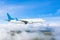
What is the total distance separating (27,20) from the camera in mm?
9617

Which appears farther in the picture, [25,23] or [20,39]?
[20,39]

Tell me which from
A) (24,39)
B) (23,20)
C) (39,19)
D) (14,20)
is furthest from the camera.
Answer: (24,39)

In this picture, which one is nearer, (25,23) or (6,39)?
(25,23)

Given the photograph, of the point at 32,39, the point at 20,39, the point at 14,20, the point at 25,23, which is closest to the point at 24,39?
the point at 20,39

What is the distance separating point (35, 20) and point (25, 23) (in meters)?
0.70

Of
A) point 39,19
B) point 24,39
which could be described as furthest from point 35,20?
point 24,39

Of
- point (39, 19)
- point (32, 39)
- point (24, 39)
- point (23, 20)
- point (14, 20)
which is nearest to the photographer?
point (14, 20)

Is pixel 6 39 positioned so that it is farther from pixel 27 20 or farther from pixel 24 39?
pixel 27 20

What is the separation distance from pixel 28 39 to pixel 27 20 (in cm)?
912

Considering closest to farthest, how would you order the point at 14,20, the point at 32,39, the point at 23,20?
1. the point at 14,20
2. the point at 23,20
3. the point at 32,39

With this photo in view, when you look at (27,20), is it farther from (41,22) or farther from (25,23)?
(41,22)

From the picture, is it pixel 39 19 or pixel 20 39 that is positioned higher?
pixel 39 19

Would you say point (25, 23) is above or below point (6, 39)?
above

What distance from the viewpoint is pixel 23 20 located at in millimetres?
9148
